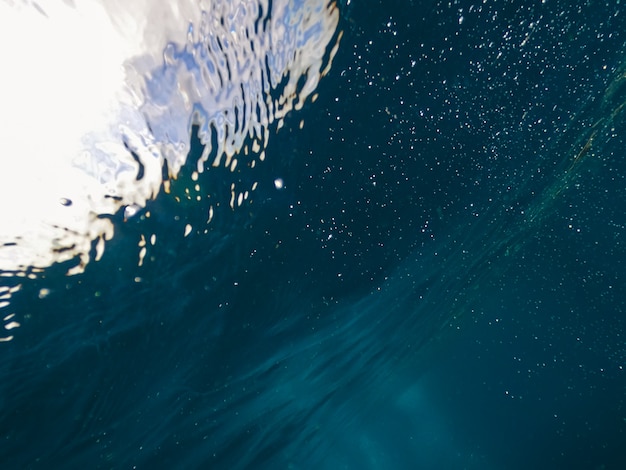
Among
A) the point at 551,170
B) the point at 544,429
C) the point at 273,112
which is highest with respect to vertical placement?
the point at 273,112

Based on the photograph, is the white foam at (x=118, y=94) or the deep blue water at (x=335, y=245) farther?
the deep blue water at (x=335, y=245)

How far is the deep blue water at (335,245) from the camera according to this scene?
26.5 feet

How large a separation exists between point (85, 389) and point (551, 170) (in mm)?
21366

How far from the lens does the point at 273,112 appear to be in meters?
7.23

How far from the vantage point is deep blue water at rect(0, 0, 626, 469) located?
809cm

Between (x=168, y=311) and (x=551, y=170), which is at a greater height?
(x=168, y=311)

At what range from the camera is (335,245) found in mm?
12625

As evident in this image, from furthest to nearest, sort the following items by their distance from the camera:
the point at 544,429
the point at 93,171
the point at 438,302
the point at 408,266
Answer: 1. the point at 544,429
2. the point at 438,302
3. the point at 408,266
4. the point at 93,171

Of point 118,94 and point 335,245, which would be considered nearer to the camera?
point 118,94

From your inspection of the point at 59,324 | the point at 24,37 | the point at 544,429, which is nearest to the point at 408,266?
the point at 59,324

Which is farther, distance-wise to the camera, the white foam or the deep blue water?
the deep blue water

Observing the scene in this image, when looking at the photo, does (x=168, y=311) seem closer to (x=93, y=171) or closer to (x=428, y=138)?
(x=93, y=171)

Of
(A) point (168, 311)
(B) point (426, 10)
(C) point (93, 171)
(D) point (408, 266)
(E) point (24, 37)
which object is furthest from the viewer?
(D) point (408, 266)

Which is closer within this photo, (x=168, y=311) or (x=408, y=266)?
(x=168, y=311)
